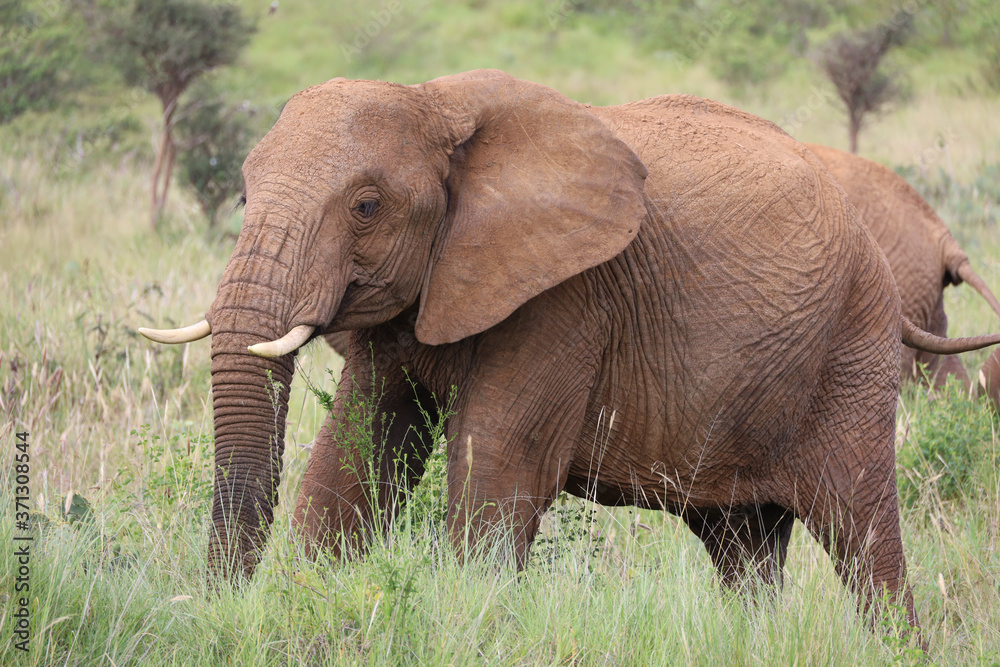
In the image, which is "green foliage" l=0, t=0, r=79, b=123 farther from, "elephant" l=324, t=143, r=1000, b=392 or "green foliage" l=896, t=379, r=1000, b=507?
"green foliage" l=896, t=379, r=1000, b=507

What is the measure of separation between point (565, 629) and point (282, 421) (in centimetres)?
101

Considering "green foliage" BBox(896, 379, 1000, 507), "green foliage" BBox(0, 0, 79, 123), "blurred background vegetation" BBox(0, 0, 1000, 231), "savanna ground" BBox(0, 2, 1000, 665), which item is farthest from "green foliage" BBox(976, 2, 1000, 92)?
"green foliage" BBox(896, 379, 1000, 507)

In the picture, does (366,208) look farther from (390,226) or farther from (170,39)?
(170,39)

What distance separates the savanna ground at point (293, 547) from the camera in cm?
296

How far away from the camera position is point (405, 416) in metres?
3.91

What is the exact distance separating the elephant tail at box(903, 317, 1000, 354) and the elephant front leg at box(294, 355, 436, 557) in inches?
72.7

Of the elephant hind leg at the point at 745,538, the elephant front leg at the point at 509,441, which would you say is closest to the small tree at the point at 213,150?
the elephant hind leg at the point at 745,538

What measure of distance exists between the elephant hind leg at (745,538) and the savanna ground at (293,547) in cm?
12

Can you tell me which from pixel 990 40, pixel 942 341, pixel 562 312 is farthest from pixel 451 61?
pixel 562 312

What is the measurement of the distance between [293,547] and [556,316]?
1.12m

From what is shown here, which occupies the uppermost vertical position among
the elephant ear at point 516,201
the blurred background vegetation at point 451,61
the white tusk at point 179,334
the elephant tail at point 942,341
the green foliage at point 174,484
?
the elephant ear at point 516,201

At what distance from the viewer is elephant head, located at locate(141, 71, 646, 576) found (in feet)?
10.0

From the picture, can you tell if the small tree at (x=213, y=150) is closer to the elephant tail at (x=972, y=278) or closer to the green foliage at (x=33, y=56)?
the green foliage at (x=33, y=56)

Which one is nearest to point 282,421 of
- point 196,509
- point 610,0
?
point 196,509
